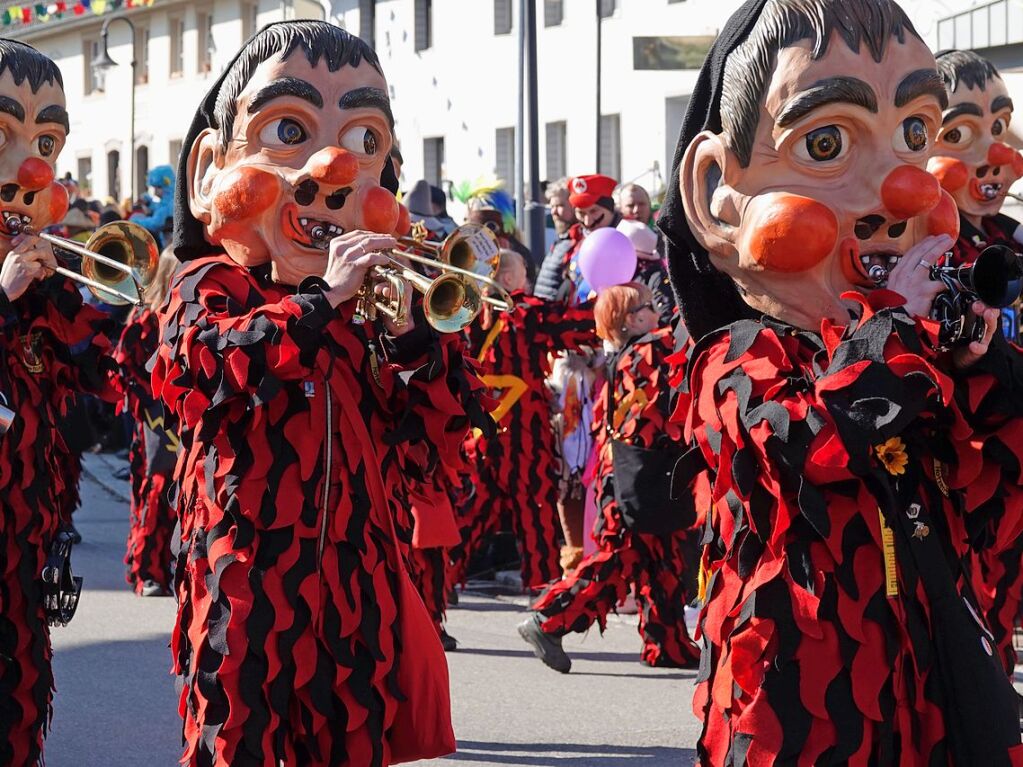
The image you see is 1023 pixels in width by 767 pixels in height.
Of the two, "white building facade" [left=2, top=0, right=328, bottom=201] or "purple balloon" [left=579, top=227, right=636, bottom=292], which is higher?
"white building facade" [left=2, top=0, right=328, bottom=201]

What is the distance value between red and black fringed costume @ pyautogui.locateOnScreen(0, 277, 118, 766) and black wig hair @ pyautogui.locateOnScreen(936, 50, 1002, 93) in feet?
10.6

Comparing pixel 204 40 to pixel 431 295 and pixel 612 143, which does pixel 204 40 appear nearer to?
pixel 612 143

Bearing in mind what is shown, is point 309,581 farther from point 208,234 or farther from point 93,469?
point 93,469

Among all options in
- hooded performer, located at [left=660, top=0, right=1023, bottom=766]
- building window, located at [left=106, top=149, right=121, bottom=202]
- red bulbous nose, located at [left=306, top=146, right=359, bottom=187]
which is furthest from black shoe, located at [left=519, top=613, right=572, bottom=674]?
building window, located at [left=106, top=149, right=121, bottom=202]

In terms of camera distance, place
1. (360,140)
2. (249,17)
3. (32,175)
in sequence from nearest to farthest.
Answer: (360,140) → (32,175) → (249,17)

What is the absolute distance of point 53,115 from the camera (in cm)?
561

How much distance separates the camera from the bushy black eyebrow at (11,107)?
5.49 m

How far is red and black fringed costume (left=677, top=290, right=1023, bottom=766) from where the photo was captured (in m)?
3.20

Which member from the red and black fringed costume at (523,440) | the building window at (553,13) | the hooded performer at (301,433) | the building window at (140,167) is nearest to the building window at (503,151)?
the building window at (553,13)

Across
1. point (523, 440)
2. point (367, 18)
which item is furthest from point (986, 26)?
point (367, 18)

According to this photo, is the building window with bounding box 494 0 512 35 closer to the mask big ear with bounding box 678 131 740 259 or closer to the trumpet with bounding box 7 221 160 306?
the trumpet with bounding box 7 221 160 306

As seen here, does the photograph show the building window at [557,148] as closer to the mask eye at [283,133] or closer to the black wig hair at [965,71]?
the black wig hair at [965,71]

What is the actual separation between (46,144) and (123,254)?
1.65 feet

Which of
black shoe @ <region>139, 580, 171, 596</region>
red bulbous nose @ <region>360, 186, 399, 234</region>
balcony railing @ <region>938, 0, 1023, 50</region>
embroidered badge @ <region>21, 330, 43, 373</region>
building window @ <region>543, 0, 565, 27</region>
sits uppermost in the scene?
building window @ <region>543, 0, 565, 27</region>
